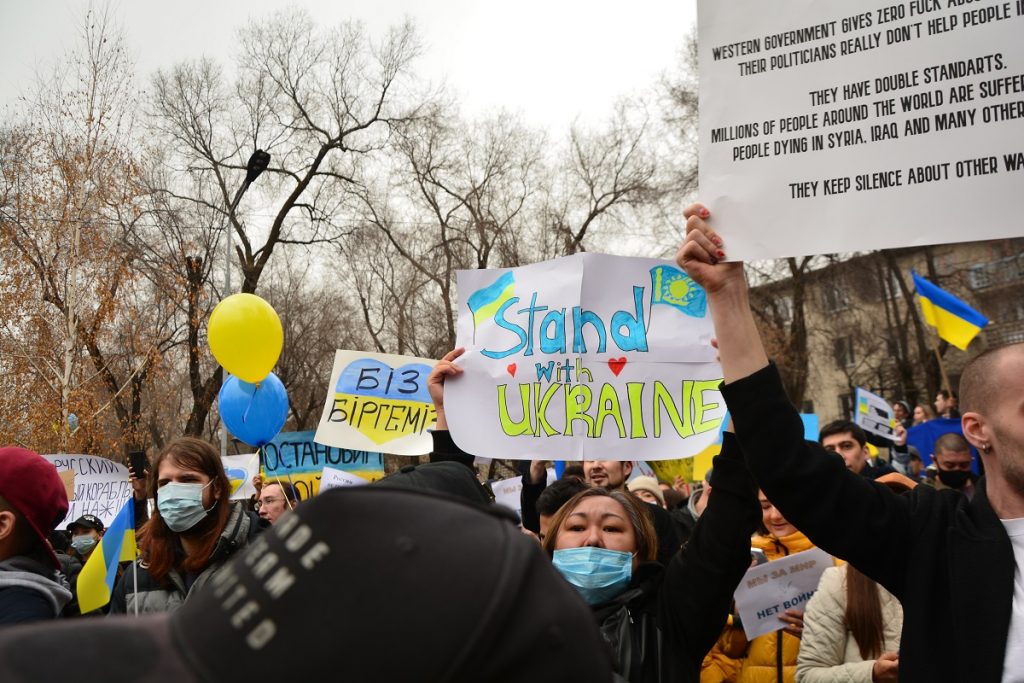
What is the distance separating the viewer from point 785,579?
373 cm

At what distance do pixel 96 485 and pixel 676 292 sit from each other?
6.47 meters

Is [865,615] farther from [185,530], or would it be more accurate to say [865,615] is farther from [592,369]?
[185,530]

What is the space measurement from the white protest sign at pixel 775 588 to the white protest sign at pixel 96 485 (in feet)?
20.8

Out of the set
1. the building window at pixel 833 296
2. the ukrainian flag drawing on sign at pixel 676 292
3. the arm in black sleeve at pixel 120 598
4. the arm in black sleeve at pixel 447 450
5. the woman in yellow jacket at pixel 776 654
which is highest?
the building window at pixel 833 296

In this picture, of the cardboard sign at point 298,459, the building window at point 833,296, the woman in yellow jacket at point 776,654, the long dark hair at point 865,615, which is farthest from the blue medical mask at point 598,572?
the building window at point 833,296

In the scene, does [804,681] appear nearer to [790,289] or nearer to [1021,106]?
[1021,106]

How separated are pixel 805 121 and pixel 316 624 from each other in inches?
88.2

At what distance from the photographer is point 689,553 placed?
2611 mm

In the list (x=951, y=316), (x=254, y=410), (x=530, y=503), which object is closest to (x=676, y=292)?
(x=530, y=503)

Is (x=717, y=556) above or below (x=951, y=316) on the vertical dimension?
below

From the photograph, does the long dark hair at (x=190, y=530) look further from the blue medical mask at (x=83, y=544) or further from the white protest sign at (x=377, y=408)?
the blue medical mask at (x=83, y=544)

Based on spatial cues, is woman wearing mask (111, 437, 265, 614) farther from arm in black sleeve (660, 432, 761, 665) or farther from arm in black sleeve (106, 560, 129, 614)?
arm in black sleeve (660, 432, 761, 665)

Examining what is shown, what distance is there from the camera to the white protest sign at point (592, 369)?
154 inches

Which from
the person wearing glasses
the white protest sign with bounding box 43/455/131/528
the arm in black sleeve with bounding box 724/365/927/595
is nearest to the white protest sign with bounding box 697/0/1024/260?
the arm in black sleeve with bounding box 724/365/927/595
